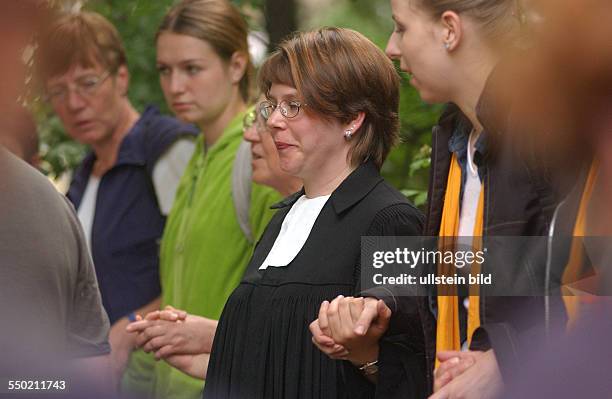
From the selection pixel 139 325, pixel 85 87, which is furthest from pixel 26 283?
pixel 85 87

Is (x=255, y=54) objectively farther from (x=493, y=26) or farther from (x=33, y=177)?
(x=33, y=177)

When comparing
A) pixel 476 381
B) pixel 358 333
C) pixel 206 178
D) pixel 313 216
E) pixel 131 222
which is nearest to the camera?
pixel 476 381

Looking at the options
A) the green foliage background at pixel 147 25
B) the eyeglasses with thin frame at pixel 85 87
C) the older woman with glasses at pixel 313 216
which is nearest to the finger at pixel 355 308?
the older woman with glasses at pixel 313 216

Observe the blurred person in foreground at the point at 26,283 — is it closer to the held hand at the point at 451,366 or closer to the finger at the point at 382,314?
the held hand at the point at 451,366

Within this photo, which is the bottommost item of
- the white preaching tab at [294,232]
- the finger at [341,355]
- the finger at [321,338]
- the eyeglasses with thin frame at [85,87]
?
the finger at [341,355]

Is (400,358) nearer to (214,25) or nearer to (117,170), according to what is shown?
(214,25)

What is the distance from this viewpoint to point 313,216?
105 inches

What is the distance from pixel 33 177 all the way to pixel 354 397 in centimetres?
111

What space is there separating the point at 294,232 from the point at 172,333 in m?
0.57

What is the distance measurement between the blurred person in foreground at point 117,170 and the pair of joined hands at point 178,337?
110cm

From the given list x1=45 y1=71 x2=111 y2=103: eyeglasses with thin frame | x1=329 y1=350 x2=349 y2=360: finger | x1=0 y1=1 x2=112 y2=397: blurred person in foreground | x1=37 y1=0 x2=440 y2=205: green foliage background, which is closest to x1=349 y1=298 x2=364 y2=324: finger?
x1=329 y1=350 x2=349 y2=360: finger

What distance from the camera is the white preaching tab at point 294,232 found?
2.60m

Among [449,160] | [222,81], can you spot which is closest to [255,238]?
[222,81]

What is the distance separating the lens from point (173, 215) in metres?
4.08
